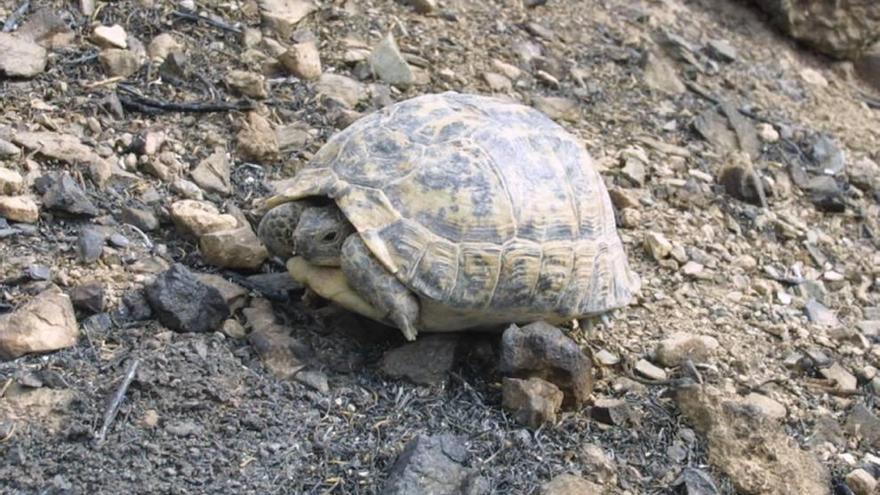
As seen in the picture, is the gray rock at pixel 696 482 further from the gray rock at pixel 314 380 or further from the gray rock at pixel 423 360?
the gray rock at pixel 314 380

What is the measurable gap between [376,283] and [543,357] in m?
0.61

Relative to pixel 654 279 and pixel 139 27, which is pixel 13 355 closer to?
pixel 139 27

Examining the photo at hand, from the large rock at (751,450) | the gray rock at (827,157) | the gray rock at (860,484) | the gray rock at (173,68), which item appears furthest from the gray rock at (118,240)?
the gray rock at (827,157)

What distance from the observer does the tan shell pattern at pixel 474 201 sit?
3.66m

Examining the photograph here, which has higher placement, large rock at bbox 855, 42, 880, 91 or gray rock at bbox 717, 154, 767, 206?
gray rock at bbox 717, 154, 767, 206

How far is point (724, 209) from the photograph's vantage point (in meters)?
5.66

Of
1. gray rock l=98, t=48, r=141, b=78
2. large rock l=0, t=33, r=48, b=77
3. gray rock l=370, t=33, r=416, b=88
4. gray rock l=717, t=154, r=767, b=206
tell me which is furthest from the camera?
gray rock l=717, t=154, r=767, b=206

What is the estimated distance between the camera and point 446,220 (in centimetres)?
367

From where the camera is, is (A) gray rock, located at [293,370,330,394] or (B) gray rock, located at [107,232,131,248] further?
(B) gray rock, located at [107,232,131,248]

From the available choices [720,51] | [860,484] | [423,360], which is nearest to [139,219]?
[423,360]

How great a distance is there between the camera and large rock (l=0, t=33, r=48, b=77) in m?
4.62

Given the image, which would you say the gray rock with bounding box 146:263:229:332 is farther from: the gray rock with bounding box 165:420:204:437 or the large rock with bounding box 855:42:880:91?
the large rock with bounding box 855:42:880:91

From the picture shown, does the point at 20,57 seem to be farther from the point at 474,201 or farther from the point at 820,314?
the point at 820,314

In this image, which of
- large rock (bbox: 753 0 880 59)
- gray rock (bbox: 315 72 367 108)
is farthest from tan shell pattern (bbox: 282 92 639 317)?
large rock (bbox: 753 0 880 59)
